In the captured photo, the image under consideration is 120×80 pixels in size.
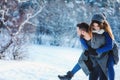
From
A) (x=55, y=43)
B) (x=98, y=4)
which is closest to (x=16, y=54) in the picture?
(x=55, y=43)

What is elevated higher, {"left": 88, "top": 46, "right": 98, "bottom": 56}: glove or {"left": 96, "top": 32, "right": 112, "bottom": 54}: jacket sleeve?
{"left": 96, "top": 32, "right": 112, "bottom": 54}: jacket sleeve

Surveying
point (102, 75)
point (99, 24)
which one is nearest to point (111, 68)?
point (102, 75)

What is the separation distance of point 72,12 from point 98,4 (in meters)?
2.25

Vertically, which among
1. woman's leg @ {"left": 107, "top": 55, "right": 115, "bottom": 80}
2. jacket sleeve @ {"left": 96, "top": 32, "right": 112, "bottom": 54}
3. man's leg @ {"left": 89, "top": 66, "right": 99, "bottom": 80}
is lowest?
man's leg @ {"left": 89, "top": 66, "right": 99, "bottom": 80}

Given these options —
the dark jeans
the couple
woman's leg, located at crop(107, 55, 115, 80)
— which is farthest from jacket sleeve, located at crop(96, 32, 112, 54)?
the dark jeans

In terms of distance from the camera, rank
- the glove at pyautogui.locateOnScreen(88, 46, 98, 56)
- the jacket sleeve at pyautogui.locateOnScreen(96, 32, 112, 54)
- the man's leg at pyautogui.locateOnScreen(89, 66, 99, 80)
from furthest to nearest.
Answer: the man's leg at pyautogui.locateOnScreen(89, 66, 99, 80)
the glove at pyautogui.locateOnScreen(88, 46, 98, 56)
the jacket sleeve at pyautogui.locateOnScreen(96, 32, 112, 54)

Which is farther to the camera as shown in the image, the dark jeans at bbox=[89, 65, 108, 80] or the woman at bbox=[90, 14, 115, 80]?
the dark jeans at bbox=[89, 65, 108, 80]

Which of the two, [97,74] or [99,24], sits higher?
[99,24]

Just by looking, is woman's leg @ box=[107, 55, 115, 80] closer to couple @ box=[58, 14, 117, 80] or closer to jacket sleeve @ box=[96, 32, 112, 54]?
couple @ box=[58, 14, 117, 80]

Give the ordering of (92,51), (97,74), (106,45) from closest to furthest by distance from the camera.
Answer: (106,45), (92,51), (97,74)

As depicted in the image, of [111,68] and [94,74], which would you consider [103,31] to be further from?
[94,74]

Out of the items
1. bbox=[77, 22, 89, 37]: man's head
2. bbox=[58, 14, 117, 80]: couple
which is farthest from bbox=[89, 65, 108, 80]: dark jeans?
bbox=[77, 22, 89, 37]: man's head

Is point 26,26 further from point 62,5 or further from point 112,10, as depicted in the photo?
point 112,10

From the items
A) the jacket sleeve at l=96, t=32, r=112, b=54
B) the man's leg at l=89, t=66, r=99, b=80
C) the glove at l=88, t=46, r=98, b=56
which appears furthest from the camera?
the man's leg at l=89, t=66, r=99, b=80
